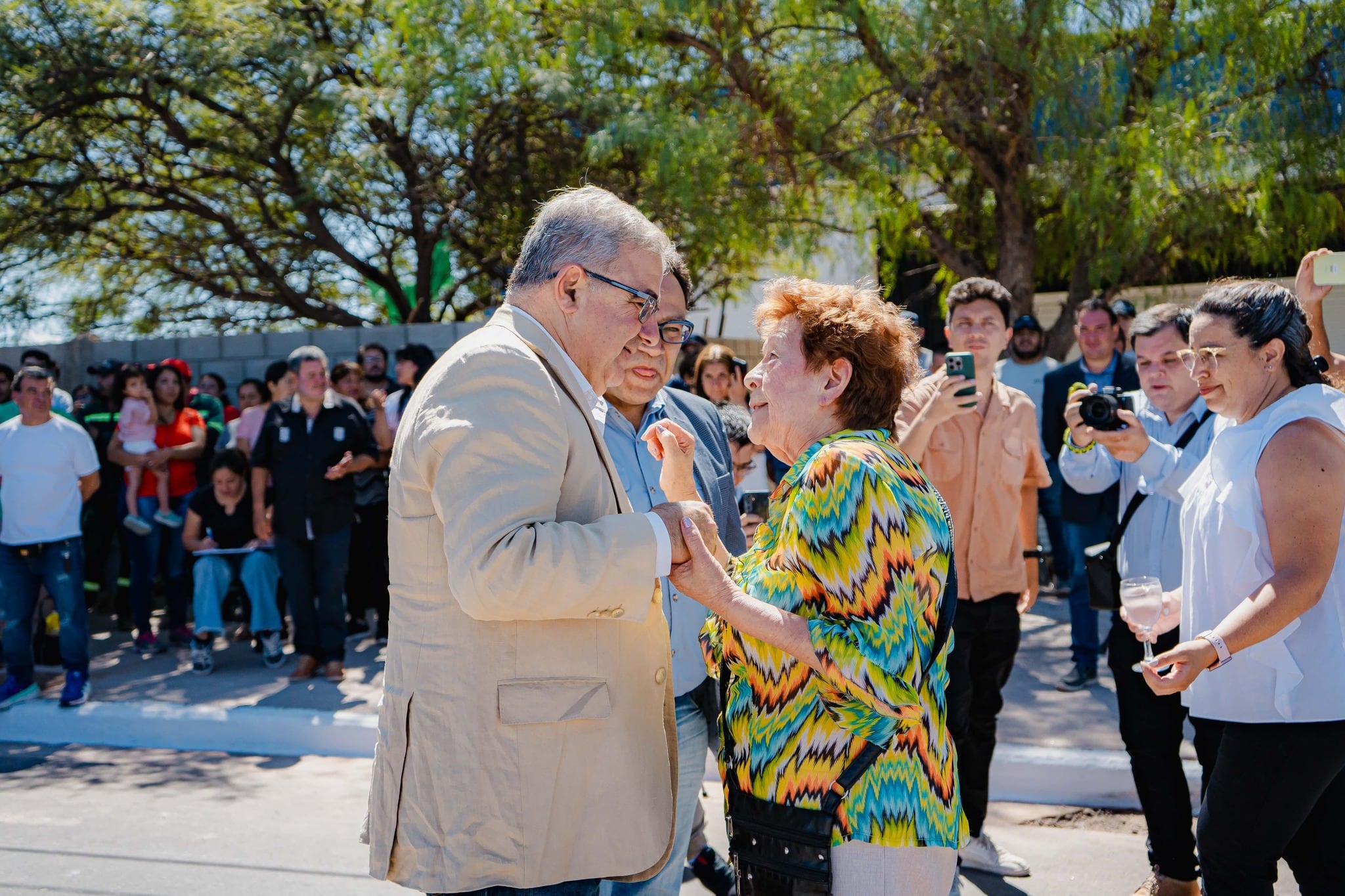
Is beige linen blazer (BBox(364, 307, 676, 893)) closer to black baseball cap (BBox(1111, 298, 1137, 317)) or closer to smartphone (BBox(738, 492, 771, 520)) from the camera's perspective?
smartphone (BBox(738, 492, 771, 520))

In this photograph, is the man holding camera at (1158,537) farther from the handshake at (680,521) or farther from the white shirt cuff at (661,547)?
the white shirt cuff at (661,547)

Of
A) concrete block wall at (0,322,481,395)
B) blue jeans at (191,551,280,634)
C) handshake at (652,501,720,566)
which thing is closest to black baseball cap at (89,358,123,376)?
concrete block wall at (0,322,481,395)

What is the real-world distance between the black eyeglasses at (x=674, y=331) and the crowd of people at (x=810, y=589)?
0.6 inches

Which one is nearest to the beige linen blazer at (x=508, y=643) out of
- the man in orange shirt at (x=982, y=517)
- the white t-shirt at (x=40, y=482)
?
the man in orange shirt at (x=982, y=517)

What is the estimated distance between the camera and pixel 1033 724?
5.56 meters

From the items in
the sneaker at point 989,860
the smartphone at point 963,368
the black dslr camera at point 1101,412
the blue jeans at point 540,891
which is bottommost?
the sneaker at point 989,860

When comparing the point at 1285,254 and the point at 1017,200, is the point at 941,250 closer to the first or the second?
the point at 1017,200

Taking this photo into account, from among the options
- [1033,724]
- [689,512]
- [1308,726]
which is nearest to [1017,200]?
[1033,724]

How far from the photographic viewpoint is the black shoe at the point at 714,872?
3955 mm

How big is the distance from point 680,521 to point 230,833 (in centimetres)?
342

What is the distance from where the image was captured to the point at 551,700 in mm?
2064

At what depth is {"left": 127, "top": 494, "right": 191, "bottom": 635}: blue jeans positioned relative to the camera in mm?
7793

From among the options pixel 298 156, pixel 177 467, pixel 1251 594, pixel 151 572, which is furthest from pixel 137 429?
pixel 1251 594

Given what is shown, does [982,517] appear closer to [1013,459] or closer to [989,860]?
[1013,459]
